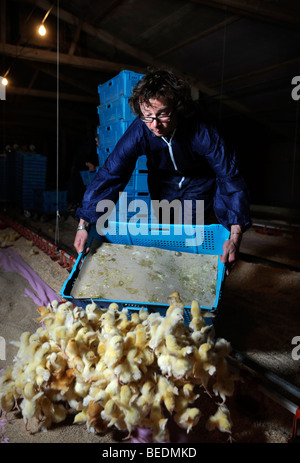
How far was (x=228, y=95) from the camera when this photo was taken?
759 centimetres

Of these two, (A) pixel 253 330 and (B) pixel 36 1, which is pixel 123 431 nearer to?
(A) pixel 253 330

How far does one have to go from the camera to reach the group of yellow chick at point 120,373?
46.6 inches

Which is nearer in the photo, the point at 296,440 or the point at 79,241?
the point at 296,440

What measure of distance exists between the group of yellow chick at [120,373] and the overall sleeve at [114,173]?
935mm

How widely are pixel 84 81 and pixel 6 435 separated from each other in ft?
32.5

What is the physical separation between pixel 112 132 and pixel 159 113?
115 inches

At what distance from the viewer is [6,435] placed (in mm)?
1311

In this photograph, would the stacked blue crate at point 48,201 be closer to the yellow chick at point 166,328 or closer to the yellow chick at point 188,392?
the yellow chick at point 166,328

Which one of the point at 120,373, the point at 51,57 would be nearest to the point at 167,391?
the point at 120,373

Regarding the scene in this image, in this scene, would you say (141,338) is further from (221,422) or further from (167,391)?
(221,422)

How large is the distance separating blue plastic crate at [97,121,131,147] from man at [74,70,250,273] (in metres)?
2.10
